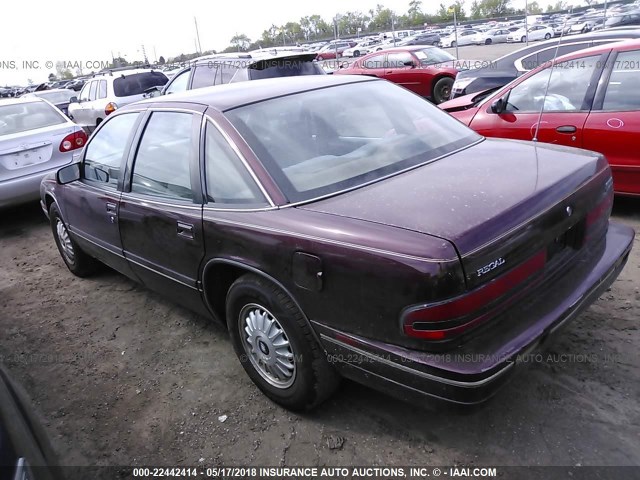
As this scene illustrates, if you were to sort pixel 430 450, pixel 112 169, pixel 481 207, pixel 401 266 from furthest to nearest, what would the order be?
1. pixel 112 169
2. pixel 430 450
3. pixel 481 207
4. pixel 401 266

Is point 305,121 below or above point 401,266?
above

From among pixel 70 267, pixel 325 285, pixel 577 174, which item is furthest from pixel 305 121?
pixel 70 267

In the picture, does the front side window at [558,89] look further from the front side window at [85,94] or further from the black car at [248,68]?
the front side window at [85,94]

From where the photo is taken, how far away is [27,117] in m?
7.13

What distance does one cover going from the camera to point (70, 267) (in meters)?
4.96

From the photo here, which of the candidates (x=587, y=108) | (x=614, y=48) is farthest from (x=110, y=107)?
(x=614, y=48)

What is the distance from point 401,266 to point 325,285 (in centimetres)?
39

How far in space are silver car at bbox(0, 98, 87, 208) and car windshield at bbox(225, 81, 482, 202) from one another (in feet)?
15.9

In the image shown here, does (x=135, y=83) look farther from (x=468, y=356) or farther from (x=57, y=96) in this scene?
(x=468, y=356)

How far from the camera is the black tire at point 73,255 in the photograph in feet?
15.4

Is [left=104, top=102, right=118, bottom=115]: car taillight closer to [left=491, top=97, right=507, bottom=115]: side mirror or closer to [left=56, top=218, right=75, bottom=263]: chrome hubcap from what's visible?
[left=56, top=218, right=75, bottom=263]: chrome hubcap

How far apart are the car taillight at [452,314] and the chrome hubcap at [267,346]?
2.56 ft

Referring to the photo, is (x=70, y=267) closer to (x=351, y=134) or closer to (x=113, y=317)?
(x=113, y=317)

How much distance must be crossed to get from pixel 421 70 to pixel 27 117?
9.18 meters
